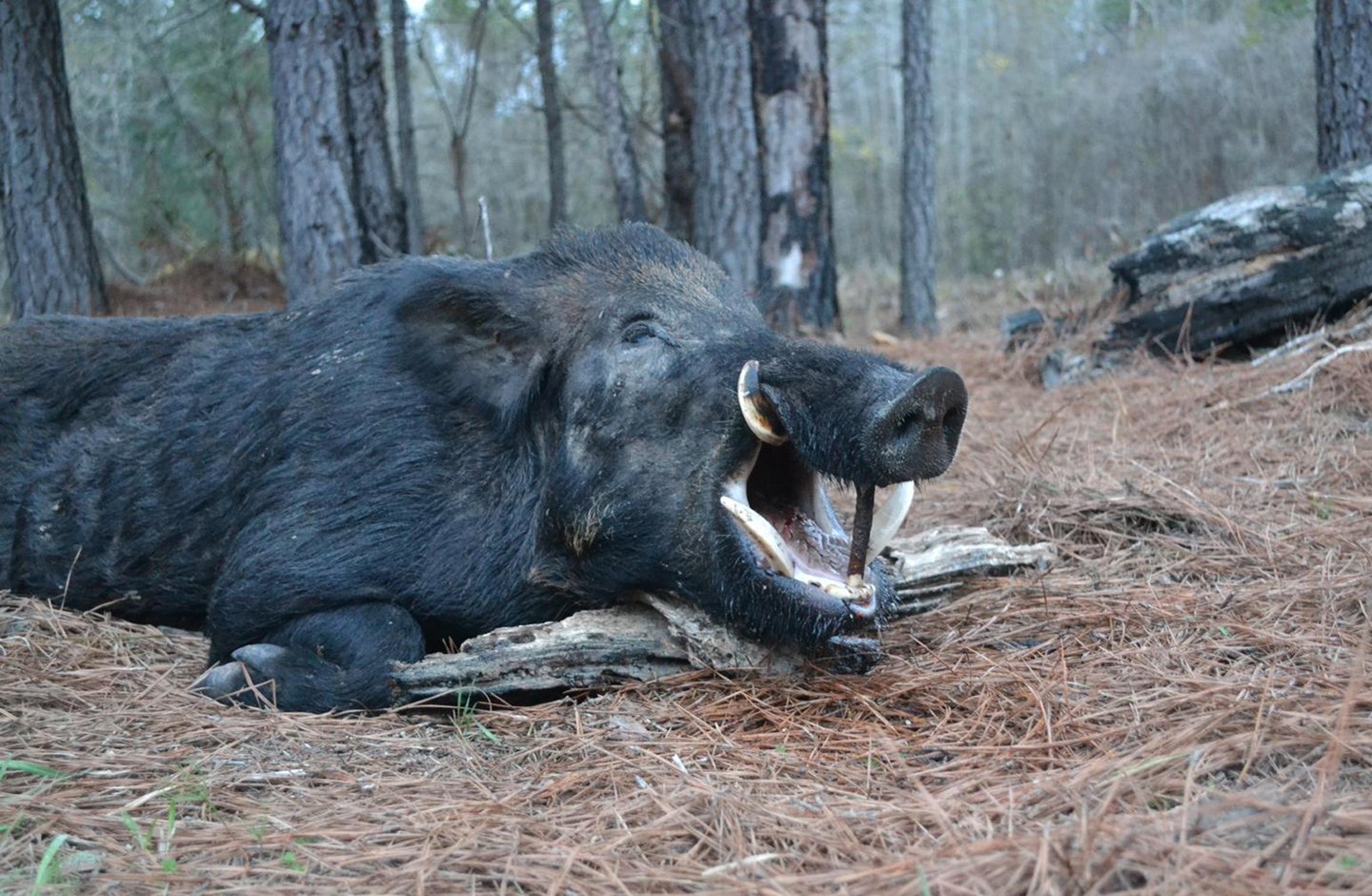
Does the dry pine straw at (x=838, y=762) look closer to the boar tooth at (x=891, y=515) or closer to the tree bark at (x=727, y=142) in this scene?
the boar tooth at (x=891, y=515)

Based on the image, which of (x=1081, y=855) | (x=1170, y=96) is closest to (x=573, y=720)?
(x=1081, y=855)

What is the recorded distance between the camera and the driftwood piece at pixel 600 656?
3188 mm

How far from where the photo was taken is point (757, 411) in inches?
123

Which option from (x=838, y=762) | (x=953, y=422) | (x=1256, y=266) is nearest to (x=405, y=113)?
(x=1256, y=266)

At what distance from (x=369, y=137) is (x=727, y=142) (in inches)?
123

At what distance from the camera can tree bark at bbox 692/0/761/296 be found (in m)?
8.78

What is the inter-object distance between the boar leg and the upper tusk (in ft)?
3.95

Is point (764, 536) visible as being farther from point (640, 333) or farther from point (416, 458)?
point (416, 458)

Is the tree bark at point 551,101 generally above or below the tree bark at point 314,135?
above

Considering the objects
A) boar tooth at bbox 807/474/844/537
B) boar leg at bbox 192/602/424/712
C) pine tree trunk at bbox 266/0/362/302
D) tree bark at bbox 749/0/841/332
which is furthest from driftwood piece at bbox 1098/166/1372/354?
boar leg at bbox 192/602/424/712

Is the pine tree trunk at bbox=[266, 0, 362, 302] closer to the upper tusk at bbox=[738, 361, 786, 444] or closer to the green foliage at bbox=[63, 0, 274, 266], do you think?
the upper tusk at bbox=[738, 361, 786, 444]

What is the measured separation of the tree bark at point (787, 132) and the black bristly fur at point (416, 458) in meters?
5.44

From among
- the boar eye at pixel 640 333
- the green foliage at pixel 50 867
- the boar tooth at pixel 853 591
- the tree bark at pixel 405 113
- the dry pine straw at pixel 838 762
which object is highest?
the tree bark at pixel 405 113

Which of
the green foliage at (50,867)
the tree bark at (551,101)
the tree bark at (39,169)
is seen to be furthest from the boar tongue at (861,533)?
the tree bark at (551,101)
